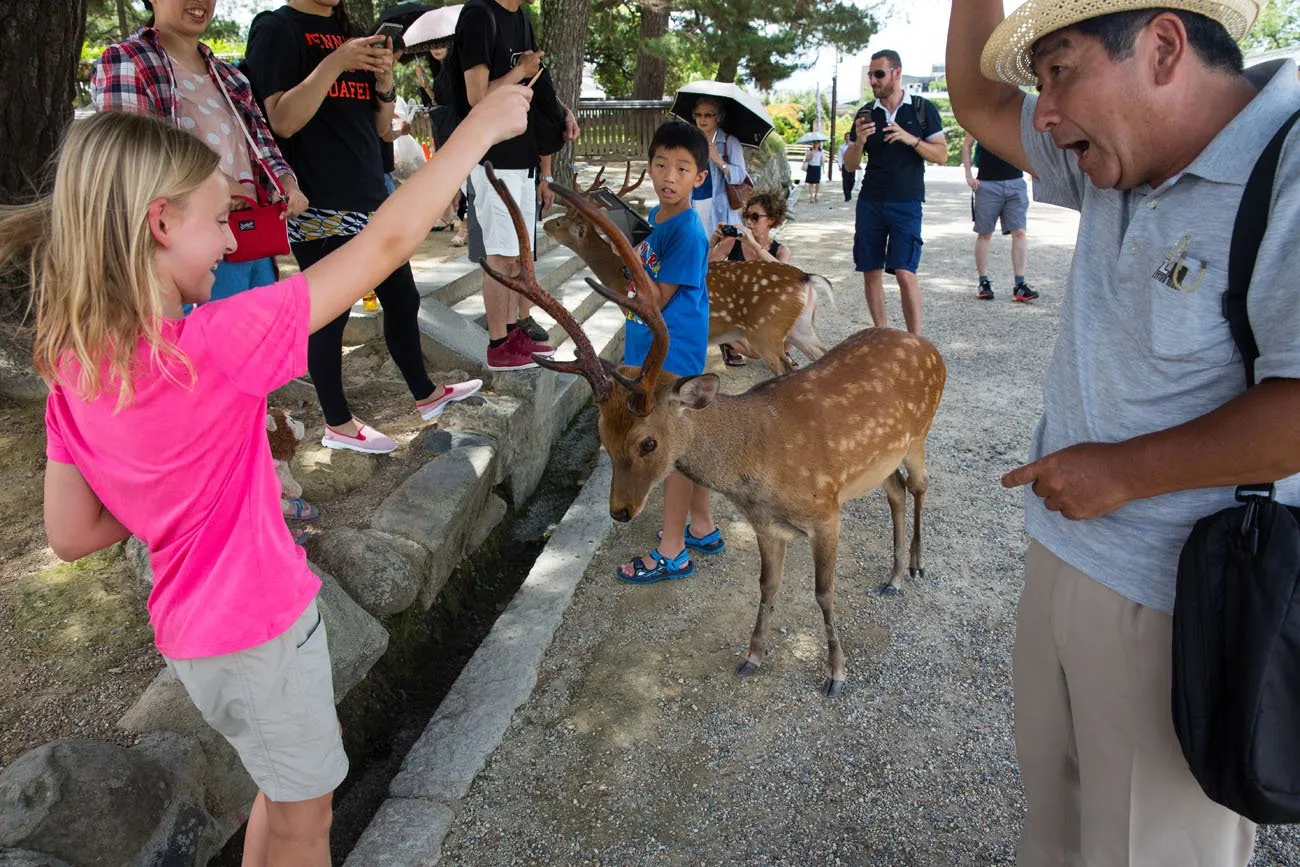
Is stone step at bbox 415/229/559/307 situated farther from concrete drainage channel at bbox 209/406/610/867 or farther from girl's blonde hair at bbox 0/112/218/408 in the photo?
girl's blonde hair at bbox 0/112/218/408

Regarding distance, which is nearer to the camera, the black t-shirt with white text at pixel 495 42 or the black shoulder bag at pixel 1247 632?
the black shoulder bag at pixel 1247 632

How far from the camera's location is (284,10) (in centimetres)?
354

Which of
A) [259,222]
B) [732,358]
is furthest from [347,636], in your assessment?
[732,358]

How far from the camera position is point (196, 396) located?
149cm

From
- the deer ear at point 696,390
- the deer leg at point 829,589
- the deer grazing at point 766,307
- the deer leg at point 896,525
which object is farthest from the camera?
the deer grazing at point 766,307

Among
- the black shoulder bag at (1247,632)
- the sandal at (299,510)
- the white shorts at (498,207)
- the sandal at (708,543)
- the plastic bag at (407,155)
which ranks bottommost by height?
the sandal at (708,543)

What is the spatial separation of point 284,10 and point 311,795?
3.21 m

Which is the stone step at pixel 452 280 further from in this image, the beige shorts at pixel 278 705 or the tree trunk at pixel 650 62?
the tree trunk at pixel 650 62

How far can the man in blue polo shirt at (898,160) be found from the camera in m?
6.07

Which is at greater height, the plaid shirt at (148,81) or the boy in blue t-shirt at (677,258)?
the plaid shirt at (148,81)

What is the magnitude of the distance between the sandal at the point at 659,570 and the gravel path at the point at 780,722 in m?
0.06

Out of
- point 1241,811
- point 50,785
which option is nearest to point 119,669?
point 50,785

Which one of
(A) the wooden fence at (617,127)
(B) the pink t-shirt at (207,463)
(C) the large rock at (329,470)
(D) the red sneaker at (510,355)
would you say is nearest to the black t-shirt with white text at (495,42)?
(D) the red sneaker at (510,355)

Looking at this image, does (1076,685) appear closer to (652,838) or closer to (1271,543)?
(1271,543)
